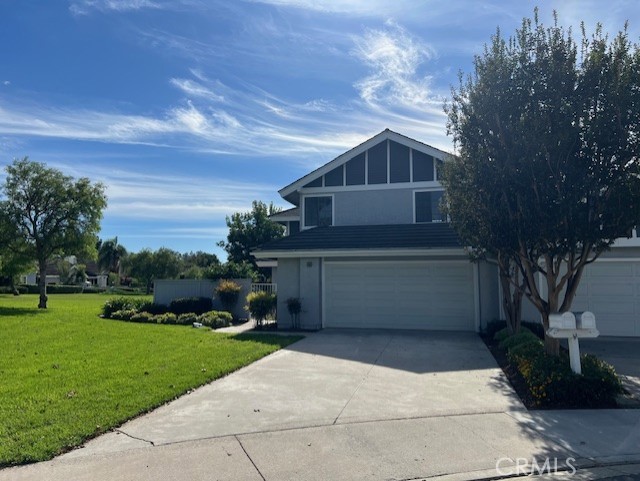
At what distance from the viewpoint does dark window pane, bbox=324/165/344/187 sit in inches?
711

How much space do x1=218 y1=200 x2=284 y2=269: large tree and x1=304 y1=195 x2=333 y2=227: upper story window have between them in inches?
1001

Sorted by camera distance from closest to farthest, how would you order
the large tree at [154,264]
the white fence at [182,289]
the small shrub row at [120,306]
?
the small shrub row at [120,306] < the white fence at [182,289] < the large tree at [154,264]

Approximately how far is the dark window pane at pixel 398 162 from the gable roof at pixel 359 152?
33 centimetres

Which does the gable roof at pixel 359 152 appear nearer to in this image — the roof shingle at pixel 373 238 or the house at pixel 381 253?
the house at pixel 381 253

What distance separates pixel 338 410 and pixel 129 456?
2837 mm

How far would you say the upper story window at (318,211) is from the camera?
60.0 feet

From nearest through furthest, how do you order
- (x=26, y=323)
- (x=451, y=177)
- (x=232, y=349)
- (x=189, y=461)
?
(x=189, y=461) → (x=451, y=177) → (x=232, y=349) → (x=26, y=323)

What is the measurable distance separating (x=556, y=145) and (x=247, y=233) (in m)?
38.0

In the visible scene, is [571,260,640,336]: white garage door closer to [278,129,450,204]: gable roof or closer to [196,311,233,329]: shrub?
[278,129,450,204]: gable roof

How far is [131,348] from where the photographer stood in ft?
37.9

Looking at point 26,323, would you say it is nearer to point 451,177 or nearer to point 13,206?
point 13,206

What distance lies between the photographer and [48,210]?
25.5m

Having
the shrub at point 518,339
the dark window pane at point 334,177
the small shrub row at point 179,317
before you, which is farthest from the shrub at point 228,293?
the shrub at point 518,339

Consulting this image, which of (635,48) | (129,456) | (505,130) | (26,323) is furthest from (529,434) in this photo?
(26,323)
